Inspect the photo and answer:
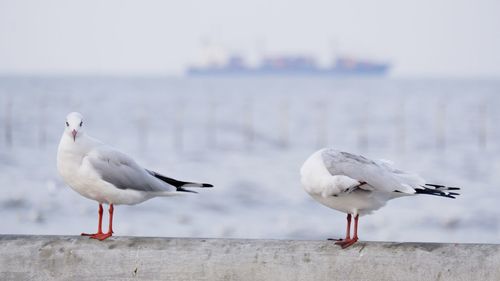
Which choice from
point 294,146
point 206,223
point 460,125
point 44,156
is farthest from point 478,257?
point 460,125

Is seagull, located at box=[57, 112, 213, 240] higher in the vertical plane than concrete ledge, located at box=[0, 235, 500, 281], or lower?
higher

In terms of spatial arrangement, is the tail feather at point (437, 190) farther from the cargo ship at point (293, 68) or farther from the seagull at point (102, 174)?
the cargo ship at point (293, 68)

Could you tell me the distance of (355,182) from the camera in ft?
15.4

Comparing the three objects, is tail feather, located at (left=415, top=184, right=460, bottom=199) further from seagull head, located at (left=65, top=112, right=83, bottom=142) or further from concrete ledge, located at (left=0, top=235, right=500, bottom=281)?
seagull head, located at (left=65, top=112, right=83, bottom=142)

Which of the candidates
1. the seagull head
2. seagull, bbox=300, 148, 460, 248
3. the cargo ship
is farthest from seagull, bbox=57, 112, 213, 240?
the cargo ship

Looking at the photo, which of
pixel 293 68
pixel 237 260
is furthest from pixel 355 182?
pixel 293 68

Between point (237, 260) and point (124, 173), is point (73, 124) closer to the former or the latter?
point (124, 173)

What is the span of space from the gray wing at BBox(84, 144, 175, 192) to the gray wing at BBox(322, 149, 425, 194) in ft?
3.27

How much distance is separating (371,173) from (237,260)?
41.7 inches

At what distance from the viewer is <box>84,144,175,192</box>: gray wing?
511cm

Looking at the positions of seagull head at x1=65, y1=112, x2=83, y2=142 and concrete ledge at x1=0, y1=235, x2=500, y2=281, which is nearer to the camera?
concrete ledge at x1=0, y1=235, x2=500, y2=281

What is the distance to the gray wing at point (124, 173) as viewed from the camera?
511 centimetres

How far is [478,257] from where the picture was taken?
392 centimetres

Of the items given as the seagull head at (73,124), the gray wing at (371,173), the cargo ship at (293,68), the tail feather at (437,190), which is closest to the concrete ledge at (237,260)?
the tail feather at (437,190)
